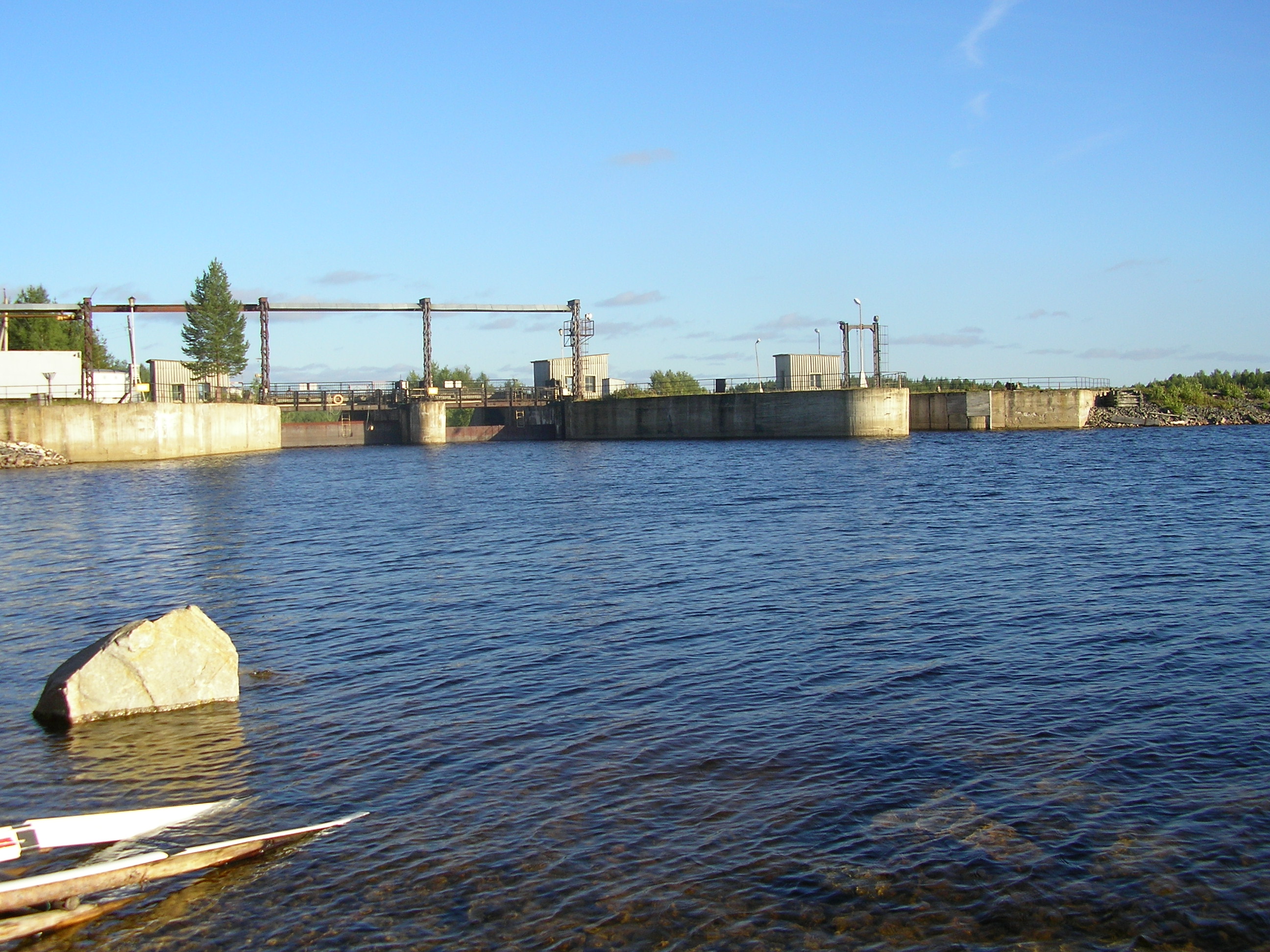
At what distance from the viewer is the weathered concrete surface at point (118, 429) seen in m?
63.5

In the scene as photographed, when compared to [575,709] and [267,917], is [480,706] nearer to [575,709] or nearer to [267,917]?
[575,709]

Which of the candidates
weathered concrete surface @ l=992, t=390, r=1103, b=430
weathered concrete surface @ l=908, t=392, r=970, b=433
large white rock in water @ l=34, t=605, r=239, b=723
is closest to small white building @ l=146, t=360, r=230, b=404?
weathered concrete surface @ l=908, t=392, r=970, b=433

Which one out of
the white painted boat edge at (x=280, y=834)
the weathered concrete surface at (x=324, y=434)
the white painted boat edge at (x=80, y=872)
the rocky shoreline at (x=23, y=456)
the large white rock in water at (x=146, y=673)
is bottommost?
the white painted boat edge at (x=280, y=834)

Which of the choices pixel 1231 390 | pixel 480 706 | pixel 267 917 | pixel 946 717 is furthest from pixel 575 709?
pixel 1231 390

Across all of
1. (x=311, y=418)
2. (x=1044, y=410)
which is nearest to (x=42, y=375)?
(x=311, y=418)

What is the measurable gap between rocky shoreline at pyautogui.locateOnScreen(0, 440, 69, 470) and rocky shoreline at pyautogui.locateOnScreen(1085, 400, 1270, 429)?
8256cm

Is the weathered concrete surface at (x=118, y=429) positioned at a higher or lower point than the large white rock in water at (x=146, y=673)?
higher

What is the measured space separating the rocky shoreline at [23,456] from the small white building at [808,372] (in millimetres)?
57383

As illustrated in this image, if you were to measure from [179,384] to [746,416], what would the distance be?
45.7 meters

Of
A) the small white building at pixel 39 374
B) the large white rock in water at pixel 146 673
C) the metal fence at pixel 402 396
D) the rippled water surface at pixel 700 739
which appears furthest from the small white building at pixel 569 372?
the large white rock in water at pixel 146 673

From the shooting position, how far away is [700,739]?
10953 mm

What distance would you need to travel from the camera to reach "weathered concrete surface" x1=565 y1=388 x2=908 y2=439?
3118 inches

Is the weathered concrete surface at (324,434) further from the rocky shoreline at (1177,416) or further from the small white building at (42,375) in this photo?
the rocky shoreline at (1177,416)

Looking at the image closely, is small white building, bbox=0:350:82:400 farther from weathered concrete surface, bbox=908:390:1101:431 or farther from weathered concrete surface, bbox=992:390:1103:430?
weathered concrete surface, bbox=992:390:1103:430
